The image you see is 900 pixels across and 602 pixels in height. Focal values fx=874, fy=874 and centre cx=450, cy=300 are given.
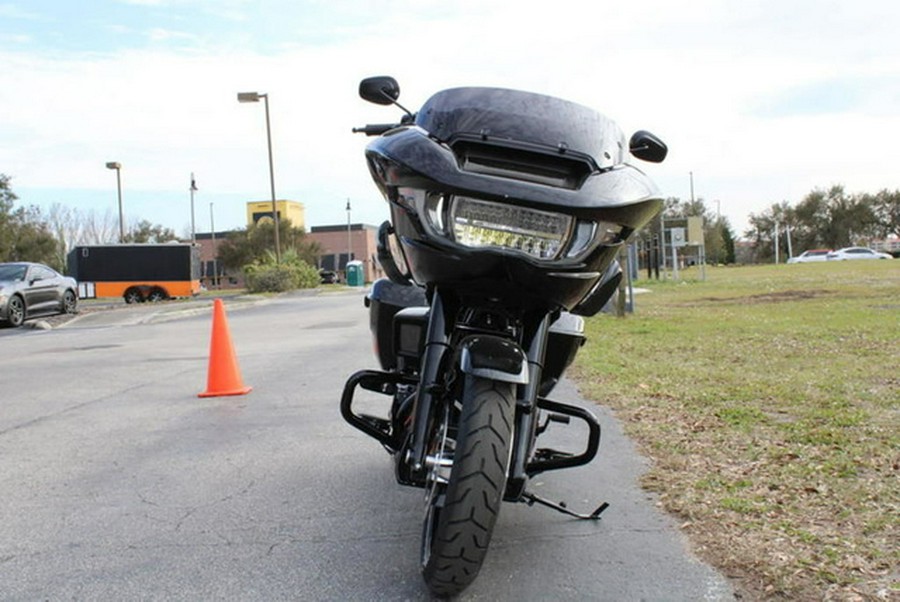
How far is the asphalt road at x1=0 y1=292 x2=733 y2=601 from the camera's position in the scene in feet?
11.3

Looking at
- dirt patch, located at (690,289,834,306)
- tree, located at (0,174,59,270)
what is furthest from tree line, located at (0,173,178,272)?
dirt patch, located at (690,289,834,306)

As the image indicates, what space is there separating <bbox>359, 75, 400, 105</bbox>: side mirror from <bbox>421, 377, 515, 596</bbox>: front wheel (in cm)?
131

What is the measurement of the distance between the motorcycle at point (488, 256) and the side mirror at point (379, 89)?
0.22 m

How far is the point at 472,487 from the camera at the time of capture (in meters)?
2.92

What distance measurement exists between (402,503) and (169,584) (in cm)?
134

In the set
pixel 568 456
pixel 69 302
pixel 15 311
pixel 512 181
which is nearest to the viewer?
pixel 512 181

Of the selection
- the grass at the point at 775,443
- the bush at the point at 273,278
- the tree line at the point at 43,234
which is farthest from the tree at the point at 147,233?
the grass at the point at 775,443

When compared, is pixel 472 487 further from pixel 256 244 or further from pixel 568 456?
pixel 256 244

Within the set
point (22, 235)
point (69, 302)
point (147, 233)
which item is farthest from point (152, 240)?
point (69, 302)

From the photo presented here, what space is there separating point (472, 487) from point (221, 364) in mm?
5982

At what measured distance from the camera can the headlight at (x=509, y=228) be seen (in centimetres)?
319

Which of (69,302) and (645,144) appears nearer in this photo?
(645,144)

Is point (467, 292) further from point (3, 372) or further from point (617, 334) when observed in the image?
point (617, 334)

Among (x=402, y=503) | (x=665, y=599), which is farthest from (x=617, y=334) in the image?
(x=665, y=599)
